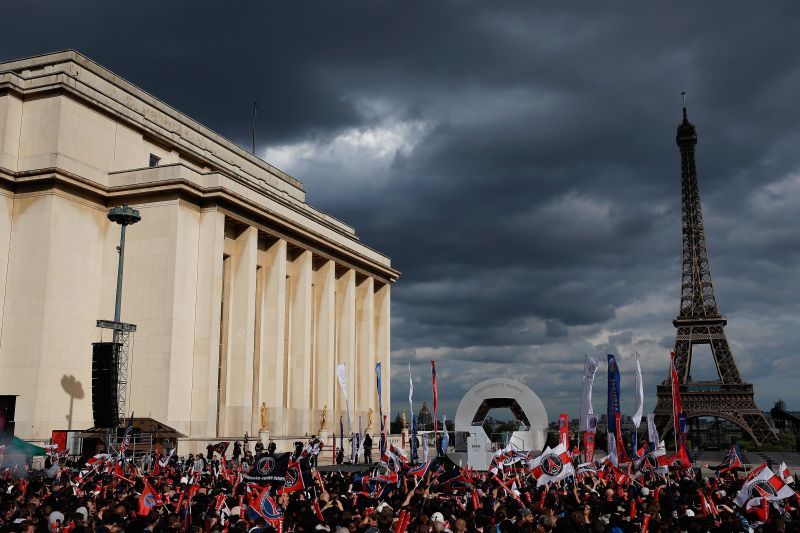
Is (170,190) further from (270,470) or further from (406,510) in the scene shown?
(406,510)

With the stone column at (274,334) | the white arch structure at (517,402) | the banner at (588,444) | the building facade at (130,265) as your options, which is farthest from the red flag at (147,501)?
the stone column at (274,334)

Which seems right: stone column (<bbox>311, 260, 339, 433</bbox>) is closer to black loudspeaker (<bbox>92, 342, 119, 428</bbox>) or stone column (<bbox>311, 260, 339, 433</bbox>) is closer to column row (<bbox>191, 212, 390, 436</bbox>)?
column row (<bbox>191, 212, 390, 436</bbox>)

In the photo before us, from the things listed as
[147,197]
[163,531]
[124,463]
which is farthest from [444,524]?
[147,197]

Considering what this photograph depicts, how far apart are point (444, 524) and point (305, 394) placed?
141ft

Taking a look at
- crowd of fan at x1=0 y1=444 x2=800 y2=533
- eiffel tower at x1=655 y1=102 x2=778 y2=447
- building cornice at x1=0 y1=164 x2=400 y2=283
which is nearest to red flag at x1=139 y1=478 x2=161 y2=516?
crowd of fan at x1=0 y1=444 x2=800 y2=533

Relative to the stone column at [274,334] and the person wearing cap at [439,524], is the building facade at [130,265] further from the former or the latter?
the person wearing cap at [439,524]

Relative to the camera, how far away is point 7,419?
105 feet

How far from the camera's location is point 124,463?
79.4 ft

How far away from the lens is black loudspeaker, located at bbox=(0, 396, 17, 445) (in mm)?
29503

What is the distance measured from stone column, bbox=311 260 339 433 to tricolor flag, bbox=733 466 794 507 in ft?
143

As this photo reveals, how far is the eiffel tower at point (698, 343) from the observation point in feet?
270

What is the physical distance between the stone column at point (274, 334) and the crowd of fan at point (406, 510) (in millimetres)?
30378

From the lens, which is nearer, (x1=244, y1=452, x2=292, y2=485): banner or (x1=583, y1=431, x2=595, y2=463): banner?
(x1=244, y1=452, x2=292, y2=485): banner

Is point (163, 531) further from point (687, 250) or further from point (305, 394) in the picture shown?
point (687, 250)
